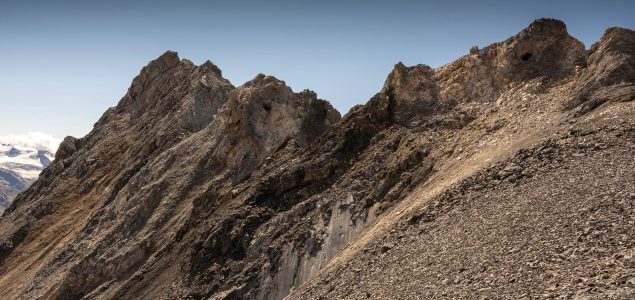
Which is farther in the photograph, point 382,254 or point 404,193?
point 404,193

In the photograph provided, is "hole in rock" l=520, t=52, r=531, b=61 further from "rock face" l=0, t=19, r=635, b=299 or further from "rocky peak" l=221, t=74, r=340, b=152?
"rocky peak" l=221, t=74, r=340, b=152

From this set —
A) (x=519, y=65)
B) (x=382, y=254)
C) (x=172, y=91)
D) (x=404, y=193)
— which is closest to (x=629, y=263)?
(x=382, y=254)

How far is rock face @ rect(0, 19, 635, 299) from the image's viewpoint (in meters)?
17.1

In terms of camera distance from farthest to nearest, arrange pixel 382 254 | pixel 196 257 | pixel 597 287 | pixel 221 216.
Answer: pixel 221 216 < pixel 196 257 < pixel 382 254 < pixel 597 287

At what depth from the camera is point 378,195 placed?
2686 cm

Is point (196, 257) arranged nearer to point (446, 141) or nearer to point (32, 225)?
point (446, 141)

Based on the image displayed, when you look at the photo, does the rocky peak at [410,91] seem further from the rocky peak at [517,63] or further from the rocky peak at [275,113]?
the rocky peak at [275,113]

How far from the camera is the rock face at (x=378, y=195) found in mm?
17094

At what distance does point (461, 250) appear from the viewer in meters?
18.2

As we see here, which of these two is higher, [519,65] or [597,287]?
[519,65]

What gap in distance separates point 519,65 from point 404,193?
9902 millimetres

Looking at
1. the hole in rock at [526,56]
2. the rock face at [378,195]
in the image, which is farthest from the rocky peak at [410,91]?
the hole in rock at [526,56]

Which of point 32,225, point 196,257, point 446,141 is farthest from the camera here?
point 32,225

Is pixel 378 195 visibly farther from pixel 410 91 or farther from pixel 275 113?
pixel 275 113
